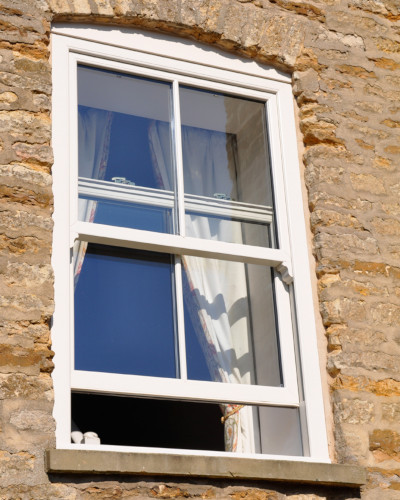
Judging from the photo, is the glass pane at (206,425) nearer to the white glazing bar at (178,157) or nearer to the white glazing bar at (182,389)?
the white glazing bar at (182,389)

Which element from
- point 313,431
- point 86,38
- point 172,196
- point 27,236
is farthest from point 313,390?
point 86,38

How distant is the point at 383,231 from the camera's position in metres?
5.21

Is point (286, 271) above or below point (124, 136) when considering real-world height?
below

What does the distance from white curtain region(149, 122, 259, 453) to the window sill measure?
48 centimetres

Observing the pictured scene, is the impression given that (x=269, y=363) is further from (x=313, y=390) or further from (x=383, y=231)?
(x=383, y=231)

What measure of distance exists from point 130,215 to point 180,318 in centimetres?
58

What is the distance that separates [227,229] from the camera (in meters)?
5.08

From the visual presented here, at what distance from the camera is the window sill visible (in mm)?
3973

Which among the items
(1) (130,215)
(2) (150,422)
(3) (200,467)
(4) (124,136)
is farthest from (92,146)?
(3) (200,467)

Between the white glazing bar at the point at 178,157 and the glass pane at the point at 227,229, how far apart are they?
11 centimetres

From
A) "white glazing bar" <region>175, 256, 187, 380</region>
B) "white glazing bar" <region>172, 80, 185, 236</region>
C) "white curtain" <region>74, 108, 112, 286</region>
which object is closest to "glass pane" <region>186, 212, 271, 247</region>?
"white glazing bar" <region>172, 80, 185, 236</region>

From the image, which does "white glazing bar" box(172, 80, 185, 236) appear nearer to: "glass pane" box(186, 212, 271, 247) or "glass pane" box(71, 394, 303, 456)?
Result: "glass pane" box(186, 212, 271, 247)

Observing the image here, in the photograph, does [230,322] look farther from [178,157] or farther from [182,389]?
[178,157]

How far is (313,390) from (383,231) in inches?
39.5
